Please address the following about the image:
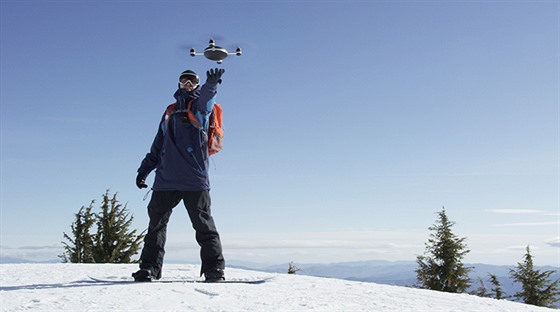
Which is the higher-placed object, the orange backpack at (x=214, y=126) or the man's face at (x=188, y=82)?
the man's face at (x=188, y=82)

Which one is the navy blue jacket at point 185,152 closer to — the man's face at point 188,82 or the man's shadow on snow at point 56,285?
the man's face at point 188,82

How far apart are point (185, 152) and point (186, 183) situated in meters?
0.42

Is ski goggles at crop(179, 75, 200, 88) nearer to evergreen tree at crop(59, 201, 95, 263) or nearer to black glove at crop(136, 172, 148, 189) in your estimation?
black glove at crop(136, 172, 148, 189)

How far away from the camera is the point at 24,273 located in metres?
6.94

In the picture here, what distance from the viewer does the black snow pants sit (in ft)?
20.1

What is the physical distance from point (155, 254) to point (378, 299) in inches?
120

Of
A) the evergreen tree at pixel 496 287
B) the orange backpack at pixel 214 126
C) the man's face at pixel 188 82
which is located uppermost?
the man's face at pixel 188 82

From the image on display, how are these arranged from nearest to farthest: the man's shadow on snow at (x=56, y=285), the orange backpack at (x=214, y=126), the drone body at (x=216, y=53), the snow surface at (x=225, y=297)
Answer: the snow surface at (x=225, y=297) < the man's shadow on snow at (x=56, y=285) < the drone body at (x=216, y=53) < the orange backpack at (x=214, y=126)

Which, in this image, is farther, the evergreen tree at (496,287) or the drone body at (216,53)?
the evergreen tree at (496,287)

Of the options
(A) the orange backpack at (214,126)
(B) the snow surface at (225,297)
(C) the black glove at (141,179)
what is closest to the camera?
(B) the snow surface at (225,297)

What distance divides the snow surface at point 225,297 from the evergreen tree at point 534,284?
106 ft

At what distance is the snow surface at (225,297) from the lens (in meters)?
4.21

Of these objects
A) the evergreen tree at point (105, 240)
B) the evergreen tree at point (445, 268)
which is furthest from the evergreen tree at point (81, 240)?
the evergreen tree at point (445, 268)

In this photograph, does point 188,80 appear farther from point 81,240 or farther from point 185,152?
point 81,240
